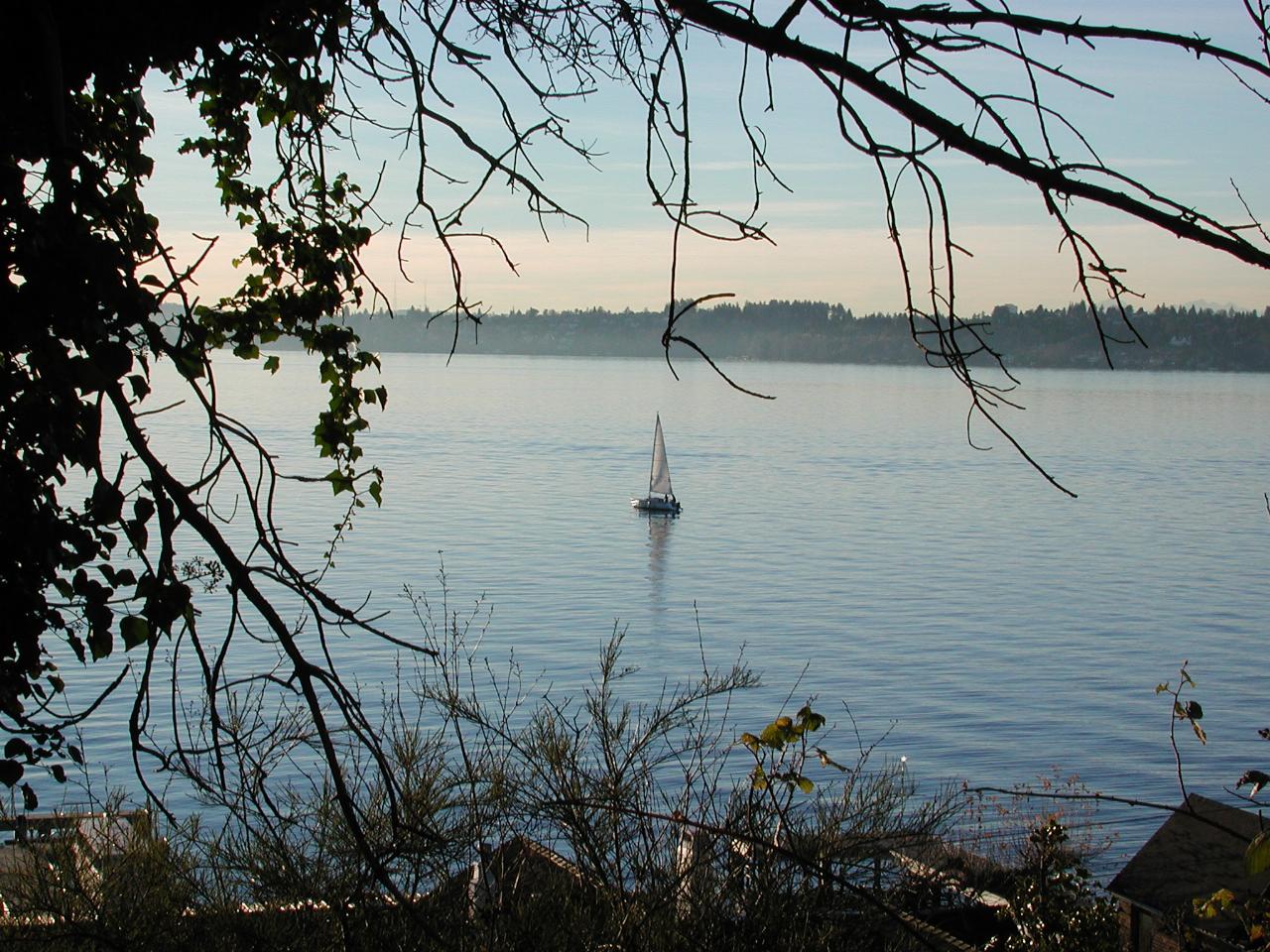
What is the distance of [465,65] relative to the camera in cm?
302

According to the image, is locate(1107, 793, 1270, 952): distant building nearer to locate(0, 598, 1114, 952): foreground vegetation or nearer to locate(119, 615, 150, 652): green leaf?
locate(0, 598, 1114, 952): foreground vegetation

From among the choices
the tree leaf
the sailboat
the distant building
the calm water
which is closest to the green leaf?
the tree leaf

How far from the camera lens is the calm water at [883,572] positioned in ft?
92.2

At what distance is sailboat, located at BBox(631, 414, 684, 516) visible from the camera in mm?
54875

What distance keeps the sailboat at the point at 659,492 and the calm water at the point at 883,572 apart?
1154mm

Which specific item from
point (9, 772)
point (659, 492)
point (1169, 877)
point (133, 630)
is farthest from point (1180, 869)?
point (659, 492)

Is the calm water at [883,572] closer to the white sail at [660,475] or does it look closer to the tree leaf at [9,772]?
the white sail at [660,475]

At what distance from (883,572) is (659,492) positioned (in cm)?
1588

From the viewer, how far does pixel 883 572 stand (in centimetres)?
4247

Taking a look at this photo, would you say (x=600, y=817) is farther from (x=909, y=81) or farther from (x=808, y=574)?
(x=808, y=574)

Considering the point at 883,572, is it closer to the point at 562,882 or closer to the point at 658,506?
the point at 658,506

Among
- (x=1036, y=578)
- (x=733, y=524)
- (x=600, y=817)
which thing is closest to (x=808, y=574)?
(x=1036, y=578)

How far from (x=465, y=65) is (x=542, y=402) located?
408 ft

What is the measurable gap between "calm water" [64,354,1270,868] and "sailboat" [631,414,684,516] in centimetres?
115
